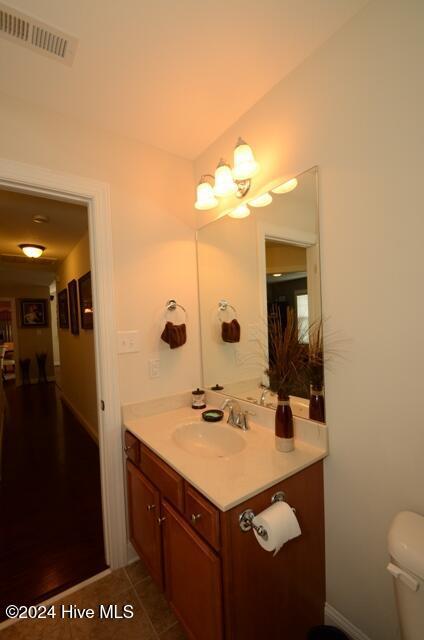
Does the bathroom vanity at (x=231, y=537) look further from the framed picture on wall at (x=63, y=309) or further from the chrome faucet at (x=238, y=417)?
the framed picture on wall at (x=63, y=309)

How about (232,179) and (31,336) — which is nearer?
(232,179)

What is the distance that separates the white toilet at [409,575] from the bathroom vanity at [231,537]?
0.35m

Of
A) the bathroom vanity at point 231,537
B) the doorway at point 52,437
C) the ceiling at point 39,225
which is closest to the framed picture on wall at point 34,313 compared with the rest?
the doorway at point 52,437

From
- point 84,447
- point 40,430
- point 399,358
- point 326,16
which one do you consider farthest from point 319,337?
point 40,430

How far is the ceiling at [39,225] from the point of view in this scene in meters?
2.40

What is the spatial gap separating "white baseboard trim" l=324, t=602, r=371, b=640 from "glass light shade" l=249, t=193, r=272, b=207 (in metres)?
1.89

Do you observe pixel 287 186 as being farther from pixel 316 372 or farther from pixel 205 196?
pixel 316 372

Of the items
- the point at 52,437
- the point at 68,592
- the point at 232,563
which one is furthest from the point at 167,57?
the point at 52,437

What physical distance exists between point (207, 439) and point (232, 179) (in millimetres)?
1455

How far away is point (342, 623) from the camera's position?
118cm

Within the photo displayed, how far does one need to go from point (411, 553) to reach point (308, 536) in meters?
0.46

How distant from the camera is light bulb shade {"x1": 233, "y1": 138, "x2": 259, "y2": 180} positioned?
53.9 inches

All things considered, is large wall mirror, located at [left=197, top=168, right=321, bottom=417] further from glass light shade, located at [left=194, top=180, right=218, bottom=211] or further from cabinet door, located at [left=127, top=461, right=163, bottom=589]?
cabinet door, located at [left=127, top=461, right=163, bottom=589]

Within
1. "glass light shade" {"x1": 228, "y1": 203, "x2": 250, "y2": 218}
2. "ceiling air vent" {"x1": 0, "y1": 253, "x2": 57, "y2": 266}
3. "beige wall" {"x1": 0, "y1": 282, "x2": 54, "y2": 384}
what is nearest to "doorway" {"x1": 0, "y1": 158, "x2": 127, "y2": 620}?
"glass light shade" {"x1": 228, "y1": 203, "x2": 250, "y2": 218}
